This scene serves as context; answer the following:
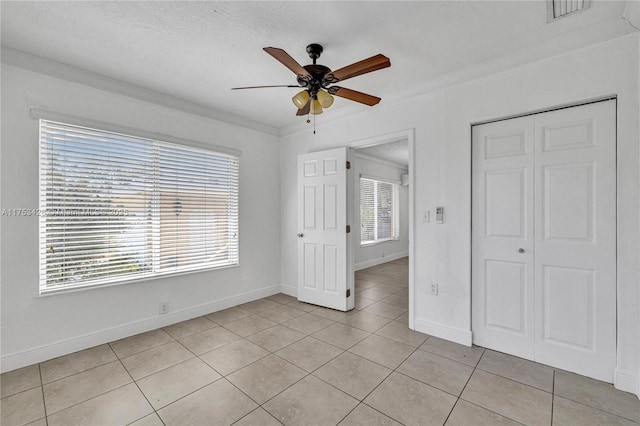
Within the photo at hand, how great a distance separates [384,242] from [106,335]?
19.2 feet

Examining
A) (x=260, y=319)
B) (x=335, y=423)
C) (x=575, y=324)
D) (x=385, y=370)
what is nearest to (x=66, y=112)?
(x=260, y=319)

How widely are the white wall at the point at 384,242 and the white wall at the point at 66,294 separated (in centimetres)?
299

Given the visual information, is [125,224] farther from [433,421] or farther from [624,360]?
[624,360]

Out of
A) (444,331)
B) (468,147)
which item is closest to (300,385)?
(444,331)

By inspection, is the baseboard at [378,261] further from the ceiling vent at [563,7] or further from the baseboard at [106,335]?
the ceiling vent at [563,7]

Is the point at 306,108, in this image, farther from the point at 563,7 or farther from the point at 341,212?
the point at 563,7

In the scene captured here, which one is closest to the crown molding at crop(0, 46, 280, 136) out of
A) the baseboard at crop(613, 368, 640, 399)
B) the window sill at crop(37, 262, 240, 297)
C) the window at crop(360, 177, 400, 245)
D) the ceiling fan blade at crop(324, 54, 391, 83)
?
the window sill at crop(37, 262, 240, 297)

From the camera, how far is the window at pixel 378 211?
666 centimetres

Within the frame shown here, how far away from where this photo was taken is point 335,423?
1.70 metres

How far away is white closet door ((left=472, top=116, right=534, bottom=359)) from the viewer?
2451mm

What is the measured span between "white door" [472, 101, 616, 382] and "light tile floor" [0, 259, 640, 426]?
0.26 meters

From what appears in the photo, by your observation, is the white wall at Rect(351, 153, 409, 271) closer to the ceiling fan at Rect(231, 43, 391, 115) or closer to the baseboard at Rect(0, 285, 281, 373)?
the baseboard at Rect(0, 285, 281, 373)

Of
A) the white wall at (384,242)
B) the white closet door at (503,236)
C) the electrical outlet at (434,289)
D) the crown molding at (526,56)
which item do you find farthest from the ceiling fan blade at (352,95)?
the white wall at (384,242)

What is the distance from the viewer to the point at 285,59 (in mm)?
1831
